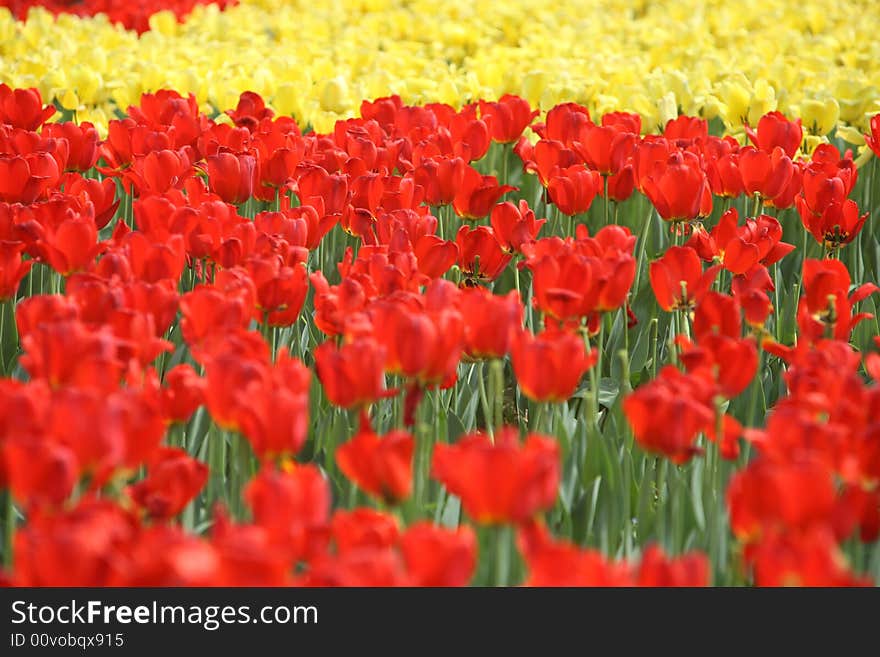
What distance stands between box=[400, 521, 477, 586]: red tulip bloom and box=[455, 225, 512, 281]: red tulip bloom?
135 cm

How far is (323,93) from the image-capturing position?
15.0 feet

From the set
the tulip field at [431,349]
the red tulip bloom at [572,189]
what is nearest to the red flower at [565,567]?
the tulip field at [431,349]

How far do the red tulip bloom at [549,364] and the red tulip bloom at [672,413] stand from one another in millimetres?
148

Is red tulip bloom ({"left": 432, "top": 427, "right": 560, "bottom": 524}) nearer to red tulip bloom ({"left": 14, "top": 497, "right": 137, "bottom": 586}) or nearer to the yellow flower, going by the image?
red tulip bloom ({"left": 14, "top": 497, "right": 137, "bottom": 586})

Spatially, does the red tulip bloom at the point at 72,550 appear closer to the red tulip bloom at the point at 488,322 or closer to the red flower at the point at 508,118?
the red tulip bloom at the point at 488,322

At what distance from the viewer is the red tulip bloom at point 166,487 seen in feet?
5.16

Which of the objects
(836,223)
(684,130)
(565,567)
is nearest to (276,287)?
(565,567)

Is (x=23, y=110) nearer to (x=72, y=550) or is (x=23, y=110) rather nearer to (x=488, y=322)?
(x=488, y=322)

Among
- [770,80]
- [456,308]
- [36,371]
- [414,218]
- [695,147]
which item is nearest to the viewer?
[36,371]
